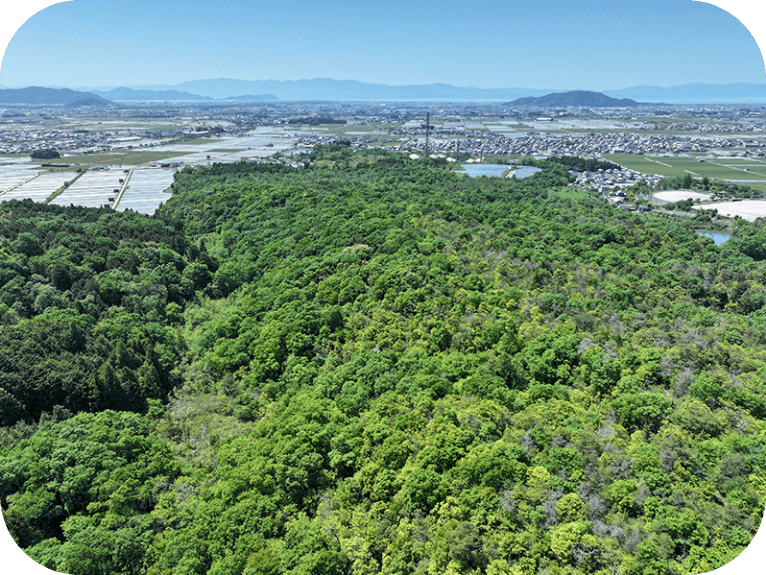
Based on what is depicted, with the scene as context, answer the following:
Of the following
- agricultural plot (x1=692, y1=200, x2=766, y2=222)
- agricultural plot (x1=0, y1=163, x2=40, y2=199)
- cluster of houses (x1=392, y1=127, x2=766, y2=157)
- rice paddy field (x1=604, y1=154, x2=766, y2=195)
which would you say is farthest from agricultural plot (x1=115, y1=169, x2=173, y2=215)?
rice paddy field (x1=604, y1=154, x2=766, y2=195)

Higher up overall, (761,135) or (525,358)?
(761,135)

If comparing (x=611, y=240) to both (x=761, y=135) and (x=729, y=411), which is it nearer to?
(x=729, y=411)

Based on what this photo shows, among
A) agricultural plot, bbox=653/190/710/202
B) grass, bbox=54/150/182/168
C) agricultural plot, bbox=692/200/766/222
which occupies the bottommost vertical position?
agricultural plot, bbox=692/200/766/222

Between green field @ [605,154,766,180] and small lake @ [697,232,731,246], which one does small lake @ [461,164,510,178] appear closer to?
green field @ [605,154,766,180]

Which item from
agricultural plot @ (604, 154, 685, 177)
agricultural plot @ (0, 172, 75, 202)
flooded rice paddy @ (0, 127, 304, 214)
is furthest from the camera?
agricultural plot @ (604, 154, 685, 177)

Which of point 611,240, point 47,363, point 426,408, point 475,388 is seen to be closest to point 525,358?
point 475,388

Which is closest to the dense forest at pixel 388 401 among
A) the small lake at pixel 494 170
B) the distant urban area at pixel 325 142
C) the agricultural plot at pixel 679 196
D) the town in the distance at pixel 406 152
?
the agricultural plot at pixel 679 196
